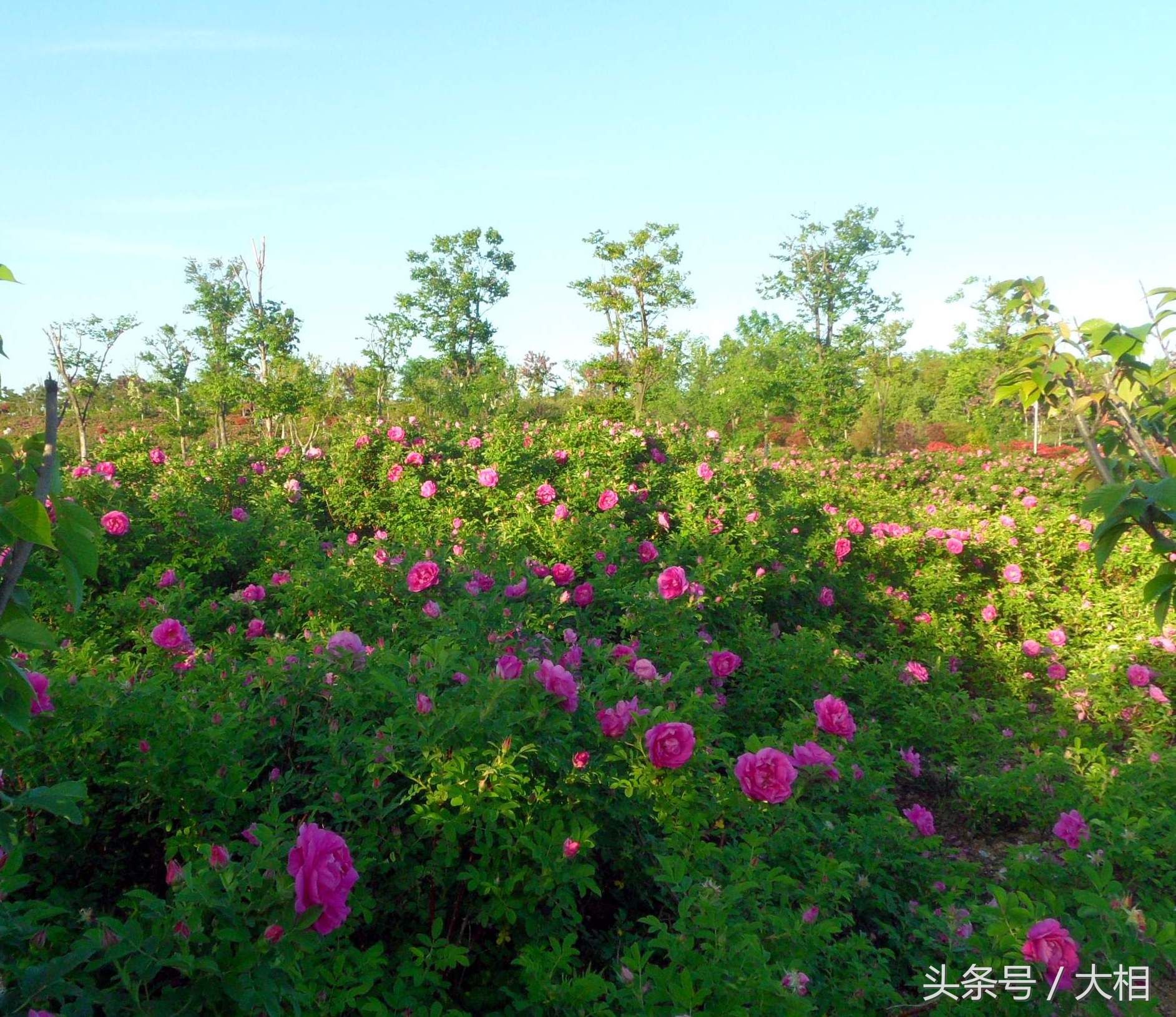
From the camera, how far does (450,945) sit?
1.58m

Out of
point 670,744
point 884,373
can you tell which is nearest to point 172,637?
point 670,744

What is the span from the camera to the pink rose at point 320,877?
3.79 ft

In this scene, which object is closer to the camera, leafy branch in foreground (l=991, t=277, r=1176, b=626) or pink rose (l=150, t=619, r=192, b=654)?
leafy branch in foreground (l=991, t=277, r=1176, b=626)

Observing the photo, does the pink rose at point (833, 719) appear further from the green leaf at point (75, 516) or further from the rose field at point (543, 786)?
the green leaf at point (75, 516)

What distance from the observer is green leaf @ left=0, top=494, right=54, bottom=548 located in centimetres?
80

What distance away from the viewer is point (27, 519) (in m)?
0.80

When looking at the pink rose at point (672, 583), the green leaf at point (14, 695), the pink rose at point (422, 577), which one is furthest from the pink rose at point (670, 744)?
the pink rose at point (422, 577)

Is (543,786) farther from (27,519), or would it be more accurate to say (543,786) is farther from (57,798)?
(27,519)

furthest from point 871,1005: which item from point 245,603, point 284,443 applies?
point 284,443

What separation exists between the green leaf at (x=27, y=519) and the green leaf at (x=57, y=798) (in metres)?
0.39

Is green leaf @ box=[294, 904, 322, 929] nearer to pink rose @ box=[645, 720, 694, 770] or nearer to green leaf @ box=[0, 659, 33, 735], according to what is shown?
green leaf @ box=[0, 659, 33, 735]

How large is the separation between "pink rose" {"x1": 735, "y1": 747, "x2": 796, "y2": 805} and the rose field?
1cm

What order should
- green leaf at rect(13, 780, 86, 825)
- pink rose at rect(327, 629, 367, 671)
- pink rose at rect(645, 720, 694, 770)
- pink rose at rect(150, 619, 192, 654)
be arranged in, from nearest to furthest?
green leaf at rect(13, 780, 86, 825) → pink rose at rect(645, 720, 694, 770) → pink rose at rect(327, 629, 367, 671) → pink rose at rect(150, 619, 192, 654)

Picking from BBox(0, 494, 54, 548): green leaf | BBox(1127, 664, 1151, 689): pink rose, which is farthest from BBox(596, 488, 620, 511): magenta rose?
BBox(0, 494, 54, 548): green leaf
